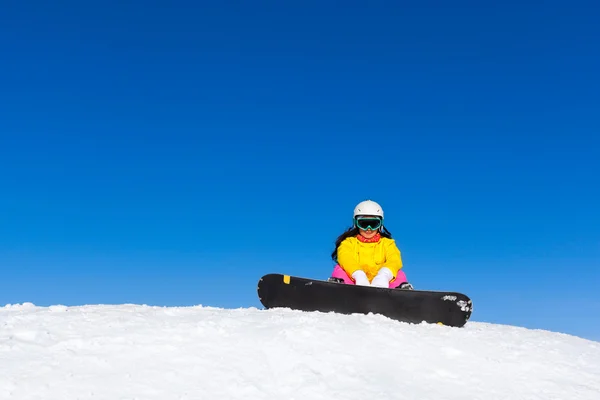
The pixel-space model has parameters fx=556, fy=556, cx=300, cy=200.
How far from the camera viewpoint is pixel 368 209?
9445mm

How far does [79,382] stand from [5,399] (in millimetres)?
526

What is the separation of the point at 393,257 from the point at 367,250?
44 centimetres

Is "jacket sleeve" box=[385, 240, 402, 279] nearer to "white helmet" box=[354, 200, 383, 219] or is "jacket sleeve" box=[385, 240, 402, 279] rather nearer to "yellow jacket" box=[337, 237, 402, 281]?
"yellow jacket" box=[337, 237, 402, 281]

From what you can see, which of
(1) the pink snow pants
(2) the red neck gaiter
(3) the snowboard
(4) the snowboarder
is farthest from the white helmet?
(3) the snowboard

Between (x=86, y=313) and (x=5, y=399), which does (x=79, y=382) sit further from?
(x=86, y=313)

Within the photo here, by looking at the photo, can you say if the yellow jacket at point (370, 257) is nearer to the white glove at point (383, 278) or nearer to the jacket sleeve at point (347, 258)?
the jacket sleeve at point (347, 258)

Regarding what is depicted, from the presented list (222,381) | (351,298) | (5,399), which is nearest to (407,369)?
(222,381)

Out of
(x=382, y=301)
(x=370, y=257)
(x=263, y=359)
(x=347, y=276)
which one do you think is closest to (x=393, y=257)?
(x=370, y=257)

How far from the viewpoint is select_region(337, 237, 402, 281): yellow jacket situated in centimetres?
920

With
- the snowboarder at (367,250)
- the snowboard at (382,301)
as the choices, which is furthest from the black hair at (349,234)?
the snowboard at (382,301)

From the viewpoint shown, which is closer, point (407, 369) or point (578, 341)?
point (407, 369)

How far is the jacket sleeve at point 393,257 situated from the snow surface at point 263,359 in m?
1.90

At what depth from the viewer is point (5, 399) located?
4.07 metres

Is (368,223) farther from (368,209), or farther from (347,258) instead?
(347,258)
